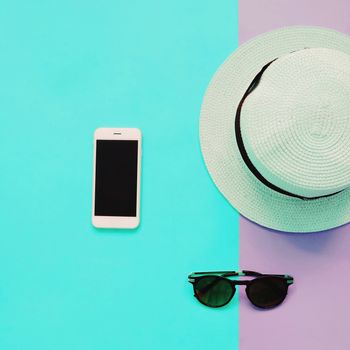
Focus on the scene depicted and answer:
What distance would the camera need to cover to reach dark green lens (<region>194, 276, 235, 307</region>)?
0.73 m

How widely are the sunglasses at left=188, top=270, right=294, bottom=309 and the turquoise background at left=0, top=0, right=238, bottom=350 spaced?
1.2 inches

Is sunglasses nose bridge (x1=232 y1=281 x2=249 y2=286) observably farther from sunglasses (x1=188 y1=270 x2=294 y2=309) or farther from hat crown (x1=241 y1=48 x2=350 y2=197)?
hat crown (x1=241 y1=48 x2=350 y2=197)

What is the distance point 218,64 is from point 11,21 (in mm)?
389

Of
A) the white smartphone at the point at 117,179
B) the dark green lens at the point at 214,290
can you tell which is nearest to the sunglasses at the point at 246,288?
the dark green lens at the point at 214,290

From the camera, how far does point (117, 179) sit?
2.49ft

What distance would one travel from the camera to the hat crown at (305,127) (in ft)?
2.00

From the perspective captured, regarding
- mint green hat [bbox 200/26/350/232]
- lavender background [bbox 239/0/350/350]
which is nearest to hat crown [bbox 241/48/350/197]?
mint green hat [bbox 200/26/350/232]

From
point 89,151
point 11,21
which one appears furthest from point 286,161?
point 11,21

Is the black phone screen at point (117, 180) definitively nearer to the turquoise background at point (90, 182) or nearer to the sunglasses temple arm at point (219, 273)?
the turquoise background at point (90, 182)

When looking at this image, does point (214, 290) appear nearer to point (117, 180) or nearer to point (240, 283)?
point (240, 283)

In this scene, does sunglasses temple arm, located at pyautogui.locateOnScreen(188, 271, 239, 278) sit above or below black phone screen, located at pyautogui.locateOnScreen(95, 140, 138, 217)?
below

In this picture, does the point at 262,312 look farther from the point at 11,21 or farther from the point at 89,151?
the point at 11,21

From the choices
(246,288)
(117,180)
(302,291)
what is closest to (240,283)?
(246,288)

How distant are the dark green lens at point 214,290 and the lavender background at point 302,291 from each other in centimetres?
4
